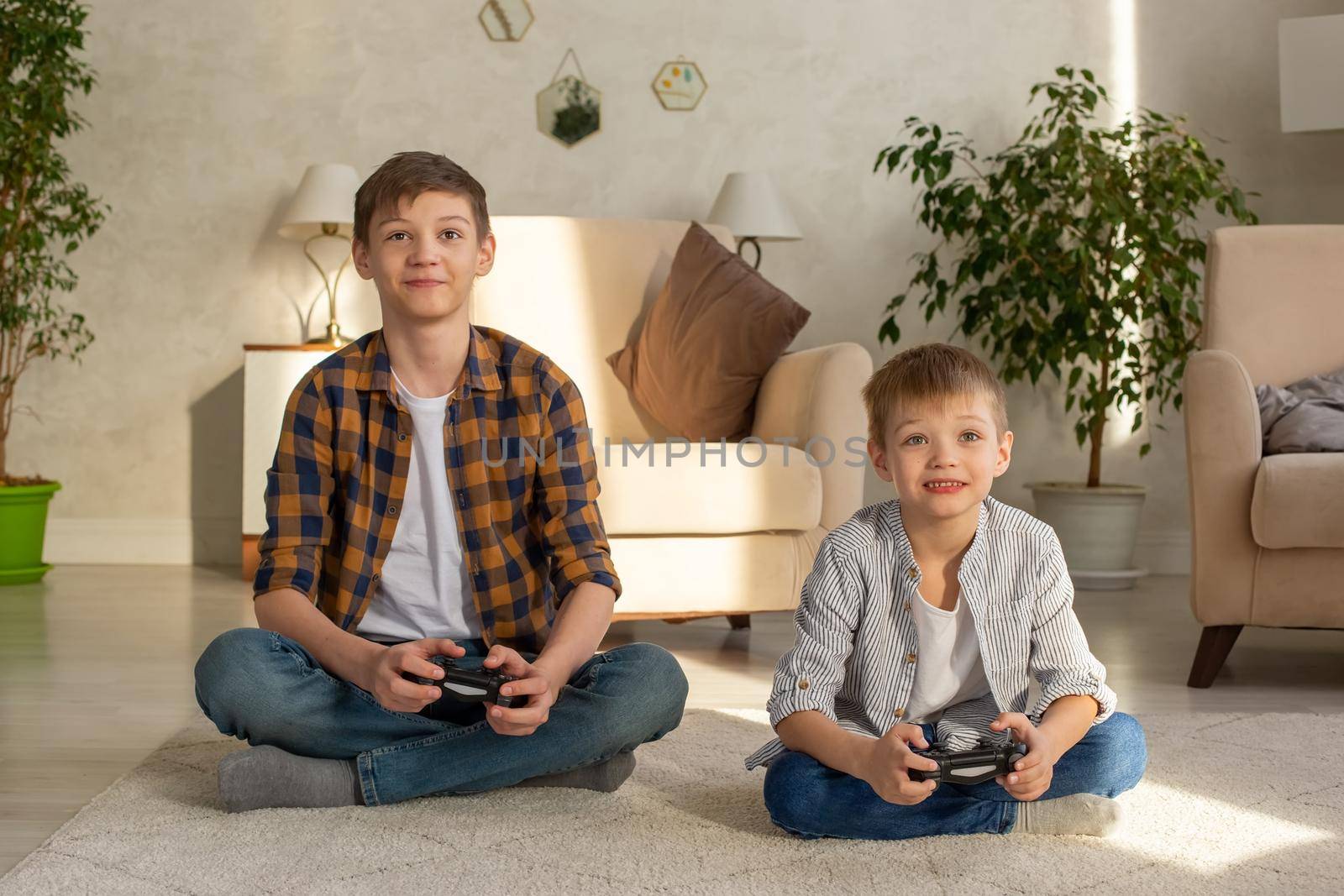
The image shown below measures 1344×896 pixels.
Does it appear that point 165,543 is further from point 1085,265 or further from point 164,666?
point 1085,265

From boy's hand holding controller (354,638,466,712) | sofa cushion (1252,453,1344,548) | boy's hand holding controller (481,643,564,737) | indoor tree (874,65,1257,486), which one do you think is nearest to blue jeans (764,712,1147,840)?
boy's hand holding controller (481,643,564,737)

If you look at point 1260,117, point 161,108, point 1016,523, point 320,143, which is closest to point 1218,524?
point 1016,523

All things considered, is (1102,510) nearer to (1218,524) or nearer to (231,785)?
(1218,524)

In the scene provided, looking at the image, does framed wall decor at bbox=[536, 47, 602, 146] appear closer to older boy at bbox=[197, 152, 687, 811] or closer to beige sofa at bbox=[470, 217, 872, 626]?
beige sofa at bbox=[470, 217, 872, 626]

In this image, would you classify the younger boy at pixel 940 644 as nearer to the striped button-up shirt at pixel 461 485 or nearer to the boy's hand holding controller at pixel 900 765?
the boy's hand holding controller at pixel 900 765

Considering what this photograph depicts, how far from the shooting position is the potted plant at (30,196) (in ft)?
10.8

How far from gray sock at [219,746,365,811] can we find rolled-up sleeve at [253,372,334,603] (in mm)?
180

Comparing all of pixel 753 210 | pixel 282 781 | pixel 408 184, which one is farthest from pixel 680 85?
pixel 282 781

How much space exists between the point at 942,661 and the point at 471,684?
0.49 metres

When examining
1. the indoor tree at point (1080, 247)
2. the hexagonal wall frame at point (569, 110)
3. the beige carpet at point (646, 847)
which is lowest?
the beige carpet at point (646, 847)

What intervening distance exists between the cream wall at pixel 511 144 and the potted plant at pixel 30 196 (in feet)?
0.90

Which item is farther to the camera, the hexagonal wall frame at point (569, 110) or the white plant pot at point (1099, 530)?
the hexagonal wall frame at point (569, 110)

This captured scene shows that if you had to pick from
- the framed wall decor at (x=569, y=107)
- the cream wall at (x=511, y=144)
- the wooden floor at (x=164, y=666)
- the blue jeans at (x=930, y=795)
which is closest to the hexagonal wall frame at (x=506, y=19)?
the cream wall at (x=511, y=144)

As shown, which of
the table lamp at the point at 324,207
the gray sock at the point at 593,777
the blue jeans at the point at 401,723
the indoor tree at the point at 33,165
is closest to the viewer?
the blue jeans at the point at 401,723
